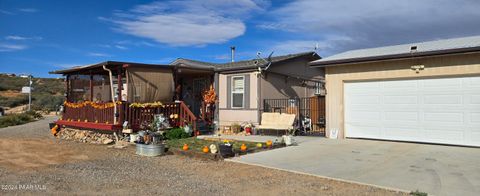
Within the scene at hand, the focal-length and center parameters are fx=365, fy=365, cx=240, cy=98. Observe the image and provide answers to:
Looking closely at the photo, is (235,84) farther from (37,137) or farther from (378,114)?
(37,137)

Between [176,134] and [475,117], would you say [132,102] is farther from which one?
[475,117]

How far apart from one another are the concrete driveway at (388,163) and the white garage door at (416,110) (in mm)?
421

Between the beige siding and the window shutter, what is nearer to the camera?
the beige siding

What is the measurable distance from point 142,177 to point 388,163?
5219mm

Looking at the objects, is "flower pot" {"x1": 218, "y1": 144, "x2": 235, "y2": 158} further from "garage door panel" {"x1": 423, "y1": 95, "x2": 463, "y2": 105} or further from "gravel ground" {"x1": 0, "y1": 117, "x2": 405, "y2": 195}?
"garage door panel" {"x1": 423, "y1": 95, "x2": 463, "y2": 105}

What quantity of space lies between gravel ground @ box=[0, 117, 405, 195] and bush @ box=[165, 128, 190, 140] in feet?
7.13

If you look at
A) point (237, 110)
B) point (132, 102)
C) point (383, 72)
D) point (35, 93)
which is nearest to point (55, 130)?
point (132, 102)

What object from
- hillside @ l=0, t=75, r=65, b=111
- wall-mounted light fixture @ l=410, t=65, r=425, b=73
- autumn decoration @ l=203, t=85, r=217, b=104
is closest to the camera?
wall-mounted light fixture @ l=410, t=65, r=425, b=73

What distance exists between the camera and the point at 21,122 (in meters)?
22.0

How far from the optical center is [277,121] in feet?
44.2

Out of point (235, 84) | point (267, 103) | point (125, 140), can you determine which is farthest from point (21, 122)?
point (267, 103)

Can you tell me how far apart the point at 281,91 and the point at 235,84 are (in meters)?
1.97

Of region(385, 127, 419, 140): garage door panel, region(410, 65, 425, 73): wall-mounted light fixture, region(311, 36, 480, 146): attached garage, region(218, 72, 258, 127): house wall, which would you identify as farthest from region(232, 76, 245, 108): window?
region(410, 65, 425, 73): wall-mounted light fixture

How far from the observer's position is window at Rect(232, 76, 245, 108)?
49.7 feet
